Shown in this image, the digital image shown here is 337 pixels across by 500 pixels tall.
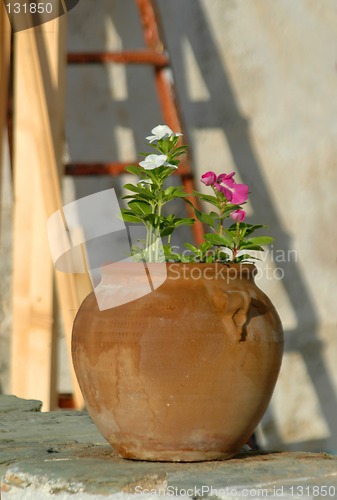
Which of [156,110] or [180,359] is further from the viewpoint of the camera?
[156,110]

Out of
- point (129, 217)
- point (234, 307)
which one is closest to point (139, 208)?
point (129, 217)

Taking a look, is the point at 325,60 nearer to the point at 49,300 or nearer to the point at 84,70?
the point at 84,70

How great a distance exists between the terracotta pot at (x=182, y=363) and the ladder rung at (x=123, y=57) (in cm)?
142

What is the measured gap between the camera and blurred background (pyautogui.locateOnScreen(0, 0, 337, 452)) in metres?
3.27

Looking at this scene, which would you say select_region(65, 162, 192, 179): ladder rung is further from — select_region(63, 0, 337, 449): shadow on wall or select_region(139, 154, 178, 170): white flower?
select_region(139, 154, 178, 170): white flower

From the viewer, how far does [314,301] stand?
3291 mm

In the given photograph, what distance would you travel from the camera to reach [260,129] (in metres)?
3.30

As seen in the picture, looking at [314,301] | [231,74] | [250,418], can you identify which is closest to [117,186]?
[231,74]

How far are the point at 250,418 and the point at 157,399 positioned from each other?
20 cm

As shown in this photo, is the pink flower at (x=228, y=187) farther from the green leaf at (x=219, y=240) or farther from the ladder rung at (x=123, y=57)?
the ladder rung at (x=123, y=57)

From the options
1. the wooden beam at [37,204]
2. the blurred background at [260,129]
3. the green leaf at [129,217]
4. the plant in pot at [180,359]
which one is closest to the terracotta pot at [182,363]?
the plant in pot at [180,359]

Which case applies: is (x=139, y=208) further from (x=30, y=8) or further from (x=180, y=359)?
(x=30, y=8)

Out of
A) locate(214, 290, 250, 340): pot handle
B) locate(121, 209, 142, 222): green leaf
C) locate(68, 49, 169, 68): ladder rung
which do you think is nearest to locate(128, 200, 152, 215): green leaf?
locate(121, 209, 142, 222): green leaf

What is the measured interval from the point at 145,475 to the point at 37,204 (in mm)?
1467
